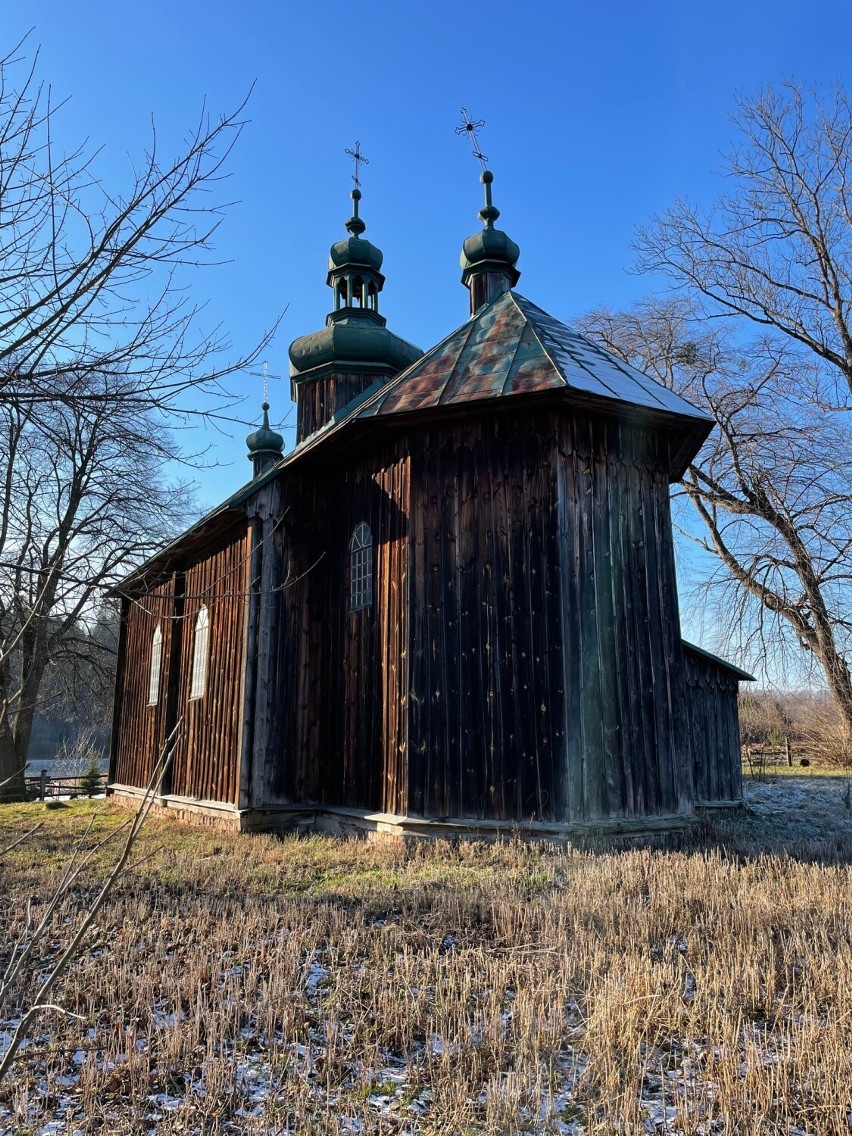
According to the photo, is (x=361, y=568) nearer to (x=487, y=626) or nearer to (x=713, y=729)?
(x=487, y=626)

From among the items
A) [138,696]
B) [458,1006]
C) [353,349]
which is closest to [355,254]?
[353,349]

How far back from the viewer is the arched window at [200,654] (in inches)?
476

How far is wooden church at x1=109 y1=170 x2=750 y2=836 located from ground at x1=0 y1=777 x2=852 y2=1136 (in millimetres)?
1706

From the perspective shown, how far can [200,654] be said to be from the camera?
12.5 m

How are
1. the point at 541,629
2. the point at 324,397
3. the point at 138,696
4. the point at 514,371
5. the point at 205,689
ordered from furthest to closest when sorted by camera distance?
1. the point at 138,696
2. the point at 324,397
3. the point at 205,689
4. the point at 514,371
5. the point at 541,629

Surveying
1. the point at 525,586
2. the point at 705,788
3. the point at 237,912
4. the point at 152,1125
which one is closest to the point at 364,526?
the point at 525,586

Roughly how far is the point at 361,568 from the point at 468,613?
2052 mm

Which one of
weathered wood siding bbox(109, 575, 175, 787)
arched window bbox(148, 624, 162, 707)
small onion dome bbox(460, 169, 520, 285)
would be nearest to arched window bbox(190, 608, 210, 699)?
weathered wood siding bbox(109, 575, 175, 787)

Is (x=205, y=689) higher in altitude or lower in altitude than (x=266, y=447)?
lower

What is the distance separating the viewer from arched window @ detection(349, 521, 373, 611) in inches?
392

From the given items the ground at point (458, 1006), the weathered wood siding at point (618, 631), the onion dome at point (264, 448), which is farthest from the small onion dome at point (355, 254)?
the ground at point (458, 1006)

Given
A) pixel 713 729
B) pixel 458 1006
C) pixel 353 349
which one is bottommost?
pixel 458 1006

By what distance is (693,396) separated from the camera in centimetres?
1970

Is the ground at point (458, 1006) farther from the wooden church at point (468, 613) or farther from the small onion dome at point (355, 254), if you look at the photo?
the small onion dome at point (355, 254)
